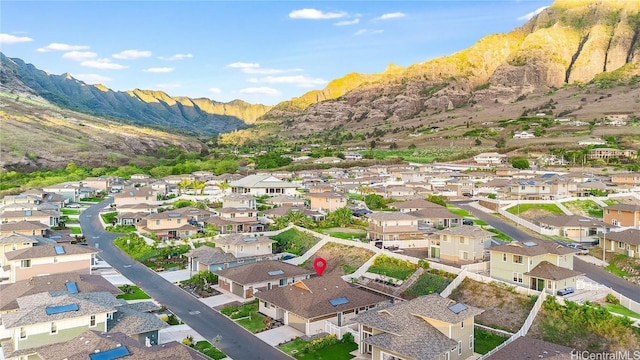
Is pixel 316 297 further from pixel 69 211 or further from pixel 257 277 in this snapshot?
pixel 69 211

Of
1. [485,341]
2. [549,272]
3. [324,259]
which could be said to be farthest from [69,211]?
[549,272]

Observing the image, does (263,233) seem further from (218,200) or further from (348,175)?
(348,175)

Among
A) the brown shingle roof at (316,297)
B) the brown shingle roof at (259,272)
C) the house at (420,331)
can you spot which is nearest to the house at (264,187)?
the brown shingle roof at (259,272)

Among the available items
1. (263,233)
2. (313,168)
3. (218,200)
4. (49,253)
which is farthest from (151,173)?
(49,253)

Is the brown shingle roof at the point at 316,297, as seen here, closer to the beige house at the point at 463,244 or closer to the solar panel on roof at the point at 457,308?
the solar panel on roof at the point at 457,308

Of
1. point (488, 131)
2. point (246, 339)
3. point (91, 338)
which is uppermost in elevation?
point (488, 131)

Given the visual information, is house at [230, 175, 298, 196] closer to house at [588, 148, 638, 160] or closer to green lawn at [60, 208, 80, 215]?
green lawn at [60, 208, 80, 215]
